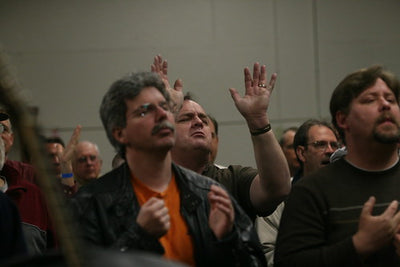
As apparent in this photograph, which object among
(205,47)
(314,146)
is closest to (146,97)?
(314,146)

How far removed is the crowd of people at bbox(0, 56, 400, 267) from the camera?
1969 mm

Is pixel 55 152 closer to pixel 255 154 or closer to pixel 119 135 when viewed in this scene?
pixel 255 154

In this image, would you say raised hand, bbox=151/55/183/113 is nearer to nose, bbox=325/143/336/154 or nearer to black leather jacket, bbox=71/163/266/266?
black leather jacket, bbox=71/163/266/266

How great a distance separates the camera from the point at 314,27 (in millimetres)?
6266

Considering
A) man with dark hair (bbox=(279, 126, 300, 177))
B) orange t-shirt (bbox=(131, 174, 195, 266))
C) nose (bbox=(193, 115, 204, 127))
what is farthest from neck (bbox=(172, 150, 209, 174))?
man with dark hair (bbox=(279, 126, 300, 177))

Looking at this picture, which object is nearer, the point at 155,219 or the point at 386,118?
the point at 155,219

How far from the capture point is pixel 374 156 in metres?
2.30

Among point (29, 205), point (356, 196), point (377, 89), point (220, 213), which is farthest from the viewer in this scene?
point (29, 205)

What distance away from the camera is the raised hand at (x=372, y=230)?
2.04 m

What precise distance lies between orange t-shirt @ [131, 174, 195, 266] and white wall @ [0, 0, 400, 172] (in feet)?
13.2

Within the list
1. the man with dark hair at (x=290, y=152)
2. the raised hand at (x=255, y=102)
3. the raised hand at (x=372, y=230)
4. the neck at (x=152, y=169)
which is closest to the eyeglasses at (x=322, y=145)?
the man with dark hair at (x=290, y=152)

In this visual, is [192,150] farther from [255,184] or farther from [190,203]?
[190,203]

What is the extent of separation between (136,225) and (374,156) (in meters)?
0.86

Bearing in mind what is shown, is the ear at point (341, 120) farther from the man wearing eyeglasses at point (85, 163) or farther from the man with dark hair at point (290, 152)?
the man wearing eyeglasses at point (85, 163)
